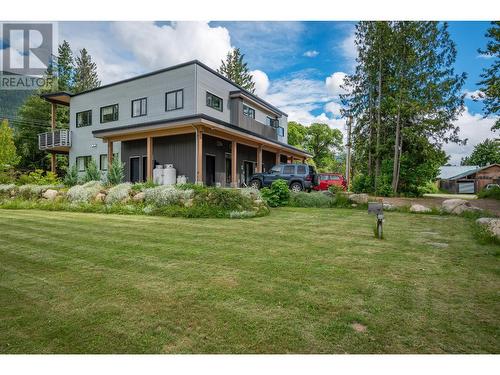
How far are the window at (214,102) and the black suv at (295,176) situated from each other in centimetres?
588

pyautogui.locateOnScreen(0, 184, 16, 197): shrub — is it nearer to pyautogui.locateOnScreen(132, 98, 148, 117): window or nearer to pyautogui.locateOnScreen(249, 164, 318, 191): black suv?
pyautogui.locateOnScreen(132, 98, 148, 117): window

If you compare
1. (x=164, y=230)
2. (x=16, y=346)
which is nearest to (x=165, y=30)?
(x=164, y=230)

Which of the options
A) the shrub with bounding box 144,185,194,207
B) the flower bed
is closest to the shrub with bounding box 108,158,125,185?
the flower bed

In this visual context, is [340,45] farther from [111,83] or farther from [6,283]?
[111,83]

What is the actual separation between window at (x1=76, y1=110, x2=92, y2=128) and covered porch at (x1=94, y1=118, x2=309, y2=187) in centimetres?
535

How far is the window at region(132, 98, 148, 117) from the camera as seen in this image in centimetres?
1878

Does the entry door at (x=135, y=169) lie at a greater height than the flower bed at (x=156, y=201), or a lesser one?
greater

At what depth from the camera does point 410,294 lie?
3184 millimetres

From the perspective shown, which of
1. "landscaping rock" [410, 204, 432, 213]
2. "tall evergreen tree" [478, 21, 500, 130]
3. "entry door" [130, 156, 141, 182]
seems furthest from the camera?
"entry door" [130, 156, 141, 182]

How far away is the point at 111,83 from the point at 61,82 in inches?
1028

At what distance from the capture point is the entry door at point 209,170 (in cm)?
Result: 1725

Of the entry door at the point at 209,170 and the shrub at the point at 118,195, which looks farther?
the entry door at the point at 209,170

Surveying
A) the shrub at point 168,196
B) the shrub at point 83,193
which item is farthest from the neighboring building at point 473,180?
the shrub at point 83,193

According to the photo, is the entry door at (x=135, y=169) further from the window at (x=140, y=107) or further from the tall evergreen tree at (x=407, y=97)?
the tall evergreen tree at (x=407, y=97)
